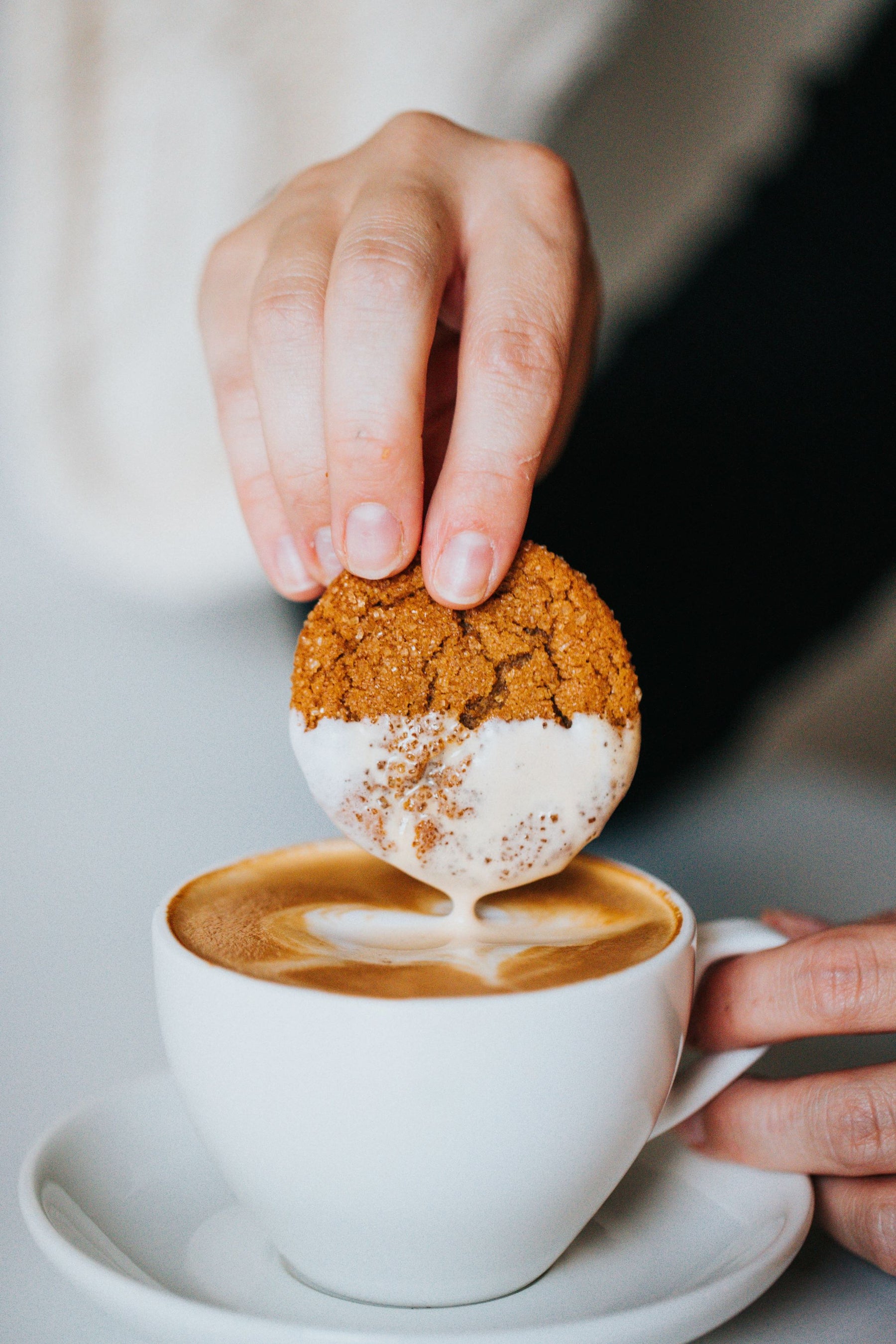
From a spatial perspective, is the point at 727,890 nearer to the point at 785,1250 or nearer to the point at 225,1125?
the point at 785,1250

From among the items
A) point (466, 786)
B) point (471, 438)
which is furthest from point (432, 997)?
point (471, 438)

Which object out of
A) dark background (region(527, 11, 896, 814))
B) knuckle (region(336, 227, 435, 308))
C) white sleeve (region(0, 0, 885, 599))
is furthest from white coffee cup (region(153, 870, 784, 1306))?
white sleeve (region(0, 0, 885, 599))

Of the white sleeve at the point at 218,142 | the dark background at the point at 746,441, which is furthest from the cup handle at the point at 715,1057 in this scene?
the white sleeve at the point at 218,142

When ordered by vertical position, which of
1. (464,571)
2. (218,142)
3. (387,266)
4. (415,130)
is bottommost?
(464,571)

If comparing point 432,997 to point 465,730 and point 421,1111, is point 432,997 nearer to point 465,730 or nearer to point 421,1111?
point 421,1111

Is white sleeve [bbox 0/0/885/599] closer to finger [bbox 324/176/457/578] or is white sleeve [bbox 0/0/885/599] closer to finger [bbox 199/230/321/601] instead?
finger [bbox 199/230/321/601]

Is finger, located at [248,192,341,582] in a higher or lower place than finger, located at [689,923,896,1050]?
higher
